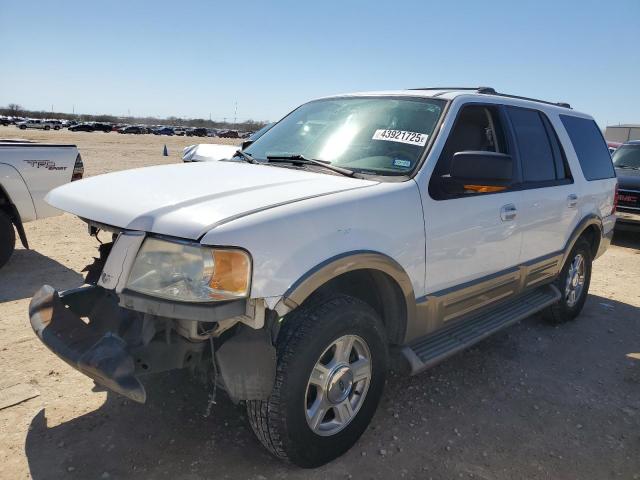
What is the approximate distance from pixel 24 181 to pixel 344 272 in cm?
→ 437

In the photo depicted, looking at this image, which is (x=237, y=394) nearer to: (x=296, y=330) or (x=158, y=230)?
(x=296, y=330)

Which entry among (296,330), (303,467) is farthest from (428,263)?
(303,467)

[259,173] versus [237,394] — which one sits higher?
[259,173]

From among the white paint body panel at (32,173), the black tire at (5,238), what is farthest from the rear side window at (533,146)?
the black tire at (5,238)

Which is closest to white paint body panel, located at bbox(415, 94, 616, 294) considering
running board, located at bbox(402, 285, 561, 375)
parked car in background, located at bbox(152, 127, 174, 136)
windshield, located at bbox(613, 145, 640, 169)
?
running board, located at bbox(402, 285, 561, 375)

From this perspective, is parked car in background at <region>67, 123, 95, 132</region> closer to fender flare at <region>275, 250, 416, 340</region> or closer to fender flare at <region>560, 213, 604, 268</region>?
fender flare at <region>560, 213, 604, 268</region>

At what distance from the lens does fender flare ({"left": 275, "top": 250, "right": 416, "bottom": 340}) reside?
2305 millimetres

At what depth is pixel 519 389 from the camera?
3.70 m

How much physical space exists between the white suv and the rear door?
0.02 meters

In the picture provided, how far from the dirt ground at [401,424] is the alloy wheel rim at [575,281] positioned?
650 millimetres

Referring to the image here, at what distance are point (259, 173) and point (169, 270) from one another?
1035mm

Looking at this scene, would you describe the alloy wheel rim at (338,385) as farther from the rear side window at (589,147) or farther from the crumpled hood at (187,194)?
the rear side window at (589,147)

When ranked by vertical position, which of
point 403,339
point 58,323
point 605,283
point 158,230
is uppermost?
point 158,230

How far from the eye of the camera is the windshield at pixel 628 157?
1005 cm
